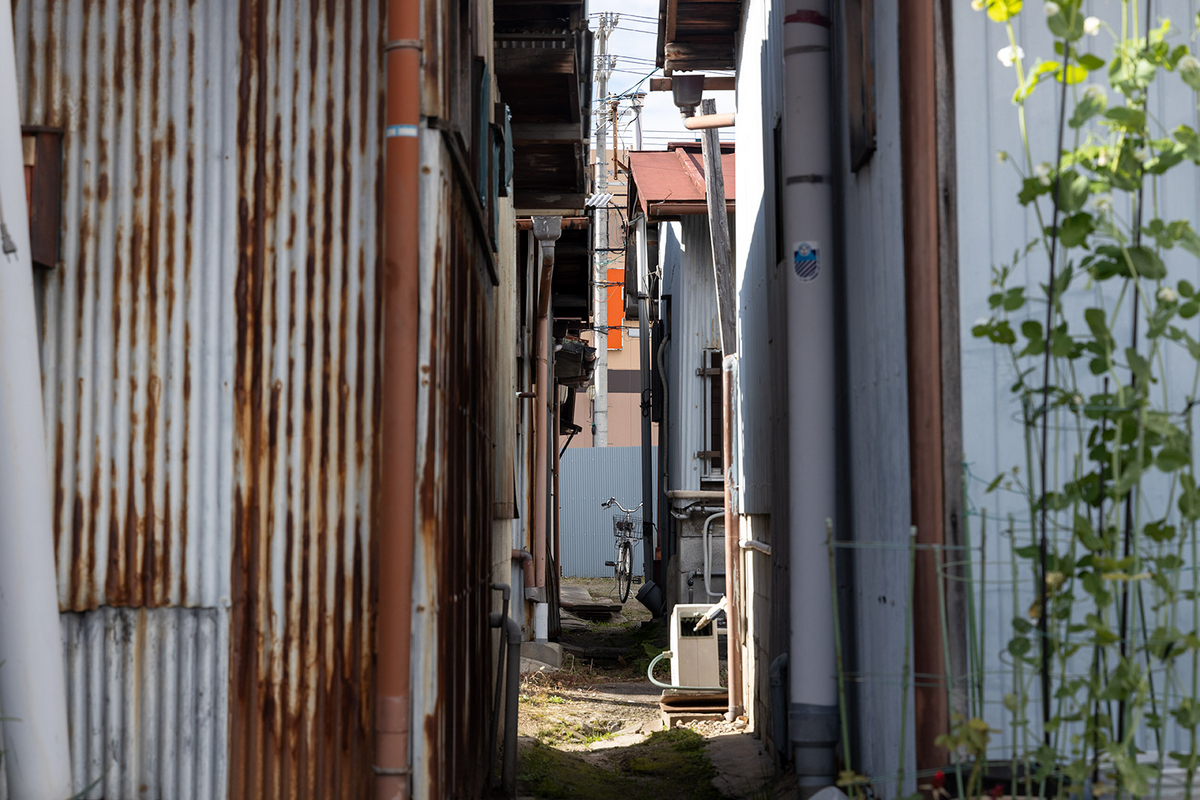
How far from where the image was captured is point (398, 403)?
4.16 m

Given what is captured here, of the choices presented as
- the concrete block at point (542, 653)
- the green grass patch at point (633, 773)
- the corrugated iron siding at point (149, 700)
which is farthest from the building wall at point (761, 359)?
the concrete block at point (542, 653)

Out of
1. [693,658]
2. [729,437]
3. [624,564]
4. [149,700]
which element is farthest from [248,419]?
[624,564]

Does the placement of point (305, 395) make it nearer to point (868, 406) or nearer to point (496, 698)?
point (868, 406)

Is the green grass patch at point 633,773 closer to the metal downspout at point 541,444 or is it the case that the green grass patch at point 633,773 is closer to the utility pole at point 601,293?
the metal downspout at point 541,444

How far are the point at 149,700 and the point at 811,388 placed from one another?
3.10 meters

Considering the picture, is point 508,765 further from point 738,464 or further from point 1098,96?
point 1098,96

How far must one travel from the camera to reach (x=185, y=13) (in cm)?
450

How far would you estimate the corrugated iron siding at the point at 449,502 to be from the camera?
4.20 metres

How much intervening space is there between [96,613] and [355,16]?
2.63m

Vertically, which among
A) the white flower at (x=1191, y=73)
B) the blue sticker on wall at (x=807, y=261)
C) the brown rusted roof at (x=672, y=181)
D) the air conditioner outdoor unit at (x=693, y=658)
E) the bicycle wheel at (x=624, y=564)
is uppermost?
the brown rusted roof at (x=672, y=181)

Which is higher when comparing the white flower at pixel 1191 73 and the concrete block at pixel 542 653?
the white flower at pixel 1191 73

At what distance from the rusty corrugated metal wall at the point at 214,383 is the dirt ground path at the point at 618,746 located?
3.11m

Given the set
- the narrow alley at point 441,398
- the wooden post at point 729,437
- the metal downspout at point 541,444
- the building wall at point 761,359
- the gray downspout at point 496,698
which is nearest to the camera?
the narrow alley at point 441,398

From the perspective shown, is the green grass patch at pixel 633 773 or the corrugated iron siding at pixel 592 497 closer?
the green grass patch at pixel 633 773
